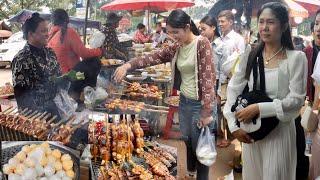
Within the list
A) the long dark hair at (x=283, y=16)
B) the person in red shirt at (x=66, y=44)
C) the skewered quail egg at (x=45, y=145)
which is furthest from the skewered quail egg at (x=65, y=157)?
the long dark hair at (x=283, y=16)

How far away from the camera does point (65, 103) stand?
2.25 meters

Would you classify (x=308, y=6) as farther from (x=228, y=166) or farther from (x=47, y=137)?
(x=47, y=137)

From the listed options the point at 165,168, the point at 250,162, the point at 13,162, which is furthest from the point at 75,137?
the point at 250,162

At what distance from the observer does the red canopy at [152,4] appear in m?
1.83

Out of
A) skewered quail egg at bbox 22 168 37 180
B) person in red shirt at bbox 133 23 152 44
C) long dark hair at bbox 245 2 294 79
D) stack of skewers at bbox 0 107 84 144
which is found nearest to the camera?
long dark hair at bbox 245 2 294 79

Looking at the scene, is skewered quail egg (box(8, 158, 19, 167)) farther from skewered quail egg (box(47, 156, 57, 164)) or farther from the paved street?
the paved street

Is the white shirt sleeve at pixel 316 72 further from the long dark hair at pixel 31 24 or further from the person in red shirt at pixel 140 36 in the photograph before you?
the long dark hair at pixel 31 24

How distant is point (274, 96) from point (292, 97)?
9cm

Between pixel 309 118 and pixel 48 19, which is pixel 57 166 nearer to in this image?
pixel 48 19

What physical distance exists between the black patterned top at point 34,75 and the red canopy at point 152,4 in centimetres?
54

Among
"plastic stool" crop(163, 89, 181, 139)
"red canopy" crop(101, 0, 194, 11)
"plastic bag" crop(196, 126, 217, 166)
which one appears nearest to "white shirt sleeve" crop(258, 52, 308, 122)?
"plastic bag" crop(196, 126, 217, 166)

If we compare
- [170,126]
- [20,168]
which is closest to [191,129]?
[170,126]

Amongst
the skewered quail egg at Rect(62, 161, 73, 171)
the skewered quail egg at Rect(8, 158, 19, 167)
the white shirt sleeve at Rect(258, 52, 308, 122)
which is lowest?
the skewered quail egg at Rect(62, 161, 73, 171)

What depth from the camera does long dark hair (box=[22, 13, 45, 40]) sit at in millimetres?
2098
